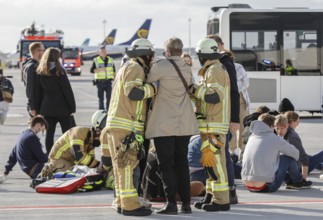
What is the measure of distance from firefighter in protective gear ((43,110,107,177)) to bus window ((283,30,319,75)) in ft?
43.6

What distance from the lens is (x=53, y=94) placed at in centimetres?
1407

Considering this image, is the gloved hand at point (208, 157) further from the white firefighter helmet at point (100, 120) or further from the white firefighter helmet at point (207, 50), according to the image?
the white firefighter helmet at point (100, 120)

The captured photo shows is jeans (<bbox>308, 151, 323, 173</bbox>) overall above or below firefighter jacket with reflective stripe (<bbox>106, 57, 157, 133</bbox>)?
below

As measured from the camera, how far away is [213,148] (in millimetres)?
10320

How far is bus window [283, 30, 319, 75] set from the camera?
82.1 feet

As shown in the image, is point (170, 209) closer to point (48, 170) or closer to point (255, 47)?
point (48, 170)

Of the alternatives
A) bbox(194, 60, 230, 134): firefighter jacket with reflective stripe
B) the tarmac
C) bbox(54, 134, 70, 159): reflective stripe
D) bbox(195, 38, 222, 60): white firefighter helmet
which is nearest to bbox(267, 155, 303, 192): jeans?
the tarmac

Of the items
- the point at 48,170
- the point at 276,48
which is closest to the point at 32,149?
the point at 48,170

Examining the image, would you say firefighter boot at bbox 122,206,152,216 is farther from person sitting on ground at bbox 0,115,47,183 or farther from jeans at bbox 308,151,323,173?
jeans at bbox 308,151,323,173

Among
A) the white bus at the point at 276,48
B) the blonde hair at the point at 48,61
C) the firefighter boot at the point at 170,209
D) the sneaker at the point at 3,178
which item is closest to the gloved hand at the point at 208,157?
the firefighter boot at the point at 170,209

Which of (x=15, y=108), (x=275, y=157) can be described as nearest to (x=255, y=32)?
(x=15, y=108)

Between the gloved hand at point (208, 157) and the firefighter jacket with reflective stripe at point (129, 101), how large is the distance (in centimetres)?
72

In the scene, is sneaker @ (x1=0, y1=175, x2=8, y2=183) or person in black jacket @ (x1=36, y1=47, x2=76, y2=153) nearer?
sneaker @ (x1=0, y1=175, x2=8, y2=183)

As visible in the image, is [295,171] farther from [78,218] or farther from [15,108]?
[15,108]
